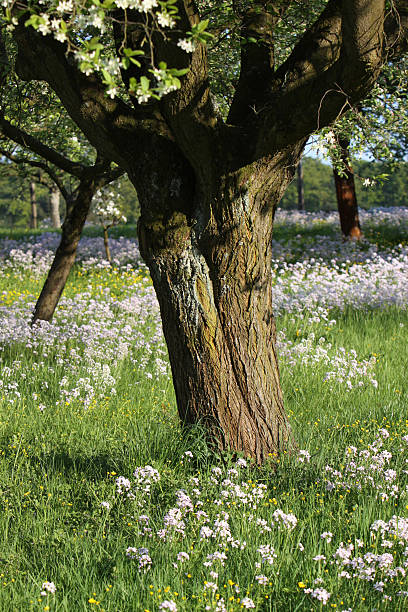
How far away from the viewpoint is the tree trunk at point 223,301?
5289mm

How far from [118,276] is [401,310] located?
833cm

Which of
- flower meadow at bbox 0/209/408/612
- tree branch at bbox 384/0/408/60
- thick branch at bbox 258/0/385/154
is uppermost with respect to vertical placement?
tree branch at bbox 384/0/408/60

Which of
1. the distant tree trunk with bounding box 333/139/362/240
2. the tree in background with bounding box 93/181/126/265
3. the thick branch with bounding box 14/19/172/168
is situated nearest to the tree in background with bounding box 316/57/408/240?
the distant tree trunk with bounding box 333/139/362/240

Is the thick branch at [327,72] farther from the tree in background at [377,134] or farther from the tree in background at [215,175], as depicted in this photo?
the tree in background at [377,134]

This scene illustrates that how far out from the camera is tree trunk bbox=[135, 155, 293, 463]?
5.29 m

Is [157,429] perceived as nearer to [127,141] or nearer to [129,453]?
[129,453]

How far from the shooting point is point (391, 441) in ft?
19.7

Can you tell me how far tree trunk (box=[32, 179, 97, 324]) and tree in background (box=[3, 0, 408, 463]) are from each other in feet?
14.4

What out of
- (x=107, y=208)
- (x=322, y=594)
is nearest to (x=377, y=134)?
(x=322, y=594)

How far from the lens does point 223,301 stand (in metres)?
5.42

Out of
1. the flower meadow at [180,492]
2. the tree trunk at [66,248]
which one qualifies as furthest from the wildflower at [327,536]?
the tree trunk at [66,248]

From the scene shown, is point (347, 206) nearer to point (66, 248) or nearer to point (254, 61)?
point (66, 248)

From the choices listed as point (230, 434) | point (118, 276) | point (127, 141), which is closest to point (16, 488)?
point (230, 434)

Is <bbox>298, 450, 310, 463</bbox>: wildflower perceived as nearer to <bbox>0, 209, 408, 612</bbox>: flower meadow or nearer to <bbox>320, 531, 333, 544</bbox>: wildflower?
<bbox>0, 209, 408, 612</bbox>: flower meadow
